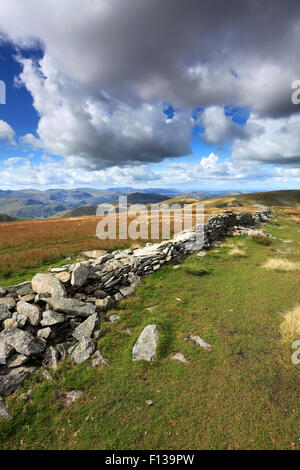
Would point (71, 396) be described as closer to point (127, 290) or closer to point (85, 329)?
point (85, 329)

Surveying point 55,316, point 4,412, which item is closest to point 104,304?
point 55,316

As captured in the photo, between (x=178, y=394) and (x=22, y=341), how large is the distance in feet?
16.7

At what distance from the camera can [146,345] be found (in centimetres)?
657

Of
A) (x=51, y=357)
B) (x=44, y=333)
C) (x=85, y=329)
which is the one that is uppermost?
(x=44, y=333)

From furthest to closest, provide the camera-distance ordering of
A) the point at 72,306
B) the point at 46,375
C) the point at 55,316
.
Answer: the point at 72,306
the point at 55,316
the point at 46,375

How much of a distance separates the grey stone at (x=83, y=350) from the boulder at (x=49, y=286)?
2.34 m

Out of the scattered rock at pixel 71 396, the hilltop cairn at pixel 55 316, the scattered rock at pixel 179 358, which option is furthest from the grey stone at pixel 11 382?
the scattered rock at pixel 179 358

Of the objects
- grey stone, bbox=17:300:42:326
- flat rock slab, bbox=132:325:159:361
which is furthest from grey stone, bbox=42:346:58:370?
flat rock slab, bbox=132:325:159:361

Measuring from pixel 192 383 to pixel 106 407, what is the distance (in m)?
2.42

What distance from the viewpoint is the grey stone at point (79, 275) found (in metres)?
8.59

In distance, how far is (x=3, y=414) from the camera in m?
4.62

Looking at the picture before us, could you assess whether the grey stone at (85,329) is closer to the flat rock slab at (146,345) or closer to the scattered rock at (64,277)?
the flat rock slab at (146,345)

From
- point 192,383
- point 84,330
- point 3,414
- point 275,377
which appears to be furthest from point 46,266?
point 275,377
